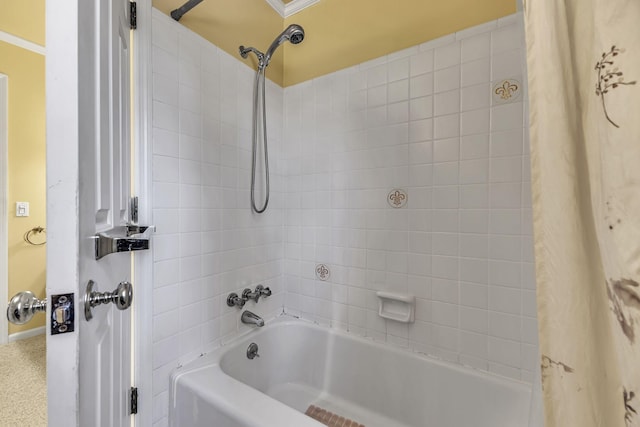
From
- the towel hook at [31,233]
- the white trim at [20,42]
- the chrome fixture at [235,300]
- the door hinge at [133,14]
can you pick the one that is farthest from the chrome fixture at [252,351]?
the white trim at [20,42]

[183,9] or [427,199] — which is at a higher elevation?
[183,9]

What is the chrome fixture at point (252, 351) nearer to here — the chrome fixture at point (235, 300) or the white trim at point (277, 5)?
the chrome fixture at point (235, 300)

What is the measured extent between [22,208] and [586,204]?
3.05 m

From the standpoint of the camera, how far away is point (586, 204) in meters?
0.39

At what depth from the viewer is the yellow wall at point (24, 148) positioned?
1861 mm

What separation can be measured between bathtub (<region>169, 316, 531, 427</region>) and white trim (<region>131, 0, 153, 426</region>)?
Answer: 4.2 inches

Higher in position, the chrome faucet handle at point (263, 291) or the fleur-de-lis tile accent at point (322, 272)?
the fleur-de-lis tile accent at point (322, 272)

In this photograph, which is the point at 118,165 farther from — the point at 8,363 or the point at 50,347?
the point at 8,363

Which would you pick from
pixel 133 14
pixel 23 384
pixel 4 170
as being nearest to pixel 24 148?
pixel 4 170

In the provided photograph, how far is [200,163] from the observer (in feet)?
3.82

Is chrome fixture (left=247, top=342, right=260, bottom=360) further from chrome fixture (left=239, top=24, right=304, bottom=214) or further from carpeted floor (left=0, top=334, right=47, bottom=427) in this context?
carpeted floor (left=0, top=334, right=47, bottom=427)

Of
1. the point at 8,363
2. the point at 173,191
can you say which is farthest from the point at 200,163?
the point at 8,363

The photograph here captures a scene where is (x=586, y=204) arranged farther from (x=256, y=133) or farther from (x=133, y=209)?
(x=256, y=133)

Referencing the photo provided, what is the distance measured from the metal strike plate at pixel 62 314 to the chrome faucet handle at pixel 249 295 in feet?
3.12
